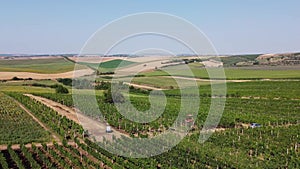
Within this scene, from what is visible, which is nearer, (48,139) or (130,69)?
(48,139)

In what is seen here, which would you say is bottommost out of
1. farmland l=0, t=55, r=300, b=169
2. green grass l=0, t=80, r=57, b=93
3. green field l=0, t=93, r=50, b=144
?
farmland l=0, t=55, r=300, b=169

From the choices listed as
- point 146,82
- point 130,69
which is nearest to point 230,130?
point 130,69

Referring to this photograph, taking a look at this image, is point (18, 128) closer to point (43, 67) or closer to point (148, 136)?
point (148, 136)

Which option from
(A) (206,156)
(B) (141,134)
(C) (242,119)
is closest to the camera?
(A) (206,156)

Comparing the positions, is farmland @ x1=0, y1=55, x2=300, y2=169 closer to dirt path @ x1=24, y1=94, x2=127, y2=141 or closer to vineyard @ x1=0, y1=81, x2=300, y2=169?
vineyard @ x1=0, y1=81, x2=300, y2=169

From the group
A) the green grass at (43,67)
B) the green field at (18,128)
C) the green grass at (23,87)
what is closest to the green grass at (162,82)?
the green grass at (23,87)

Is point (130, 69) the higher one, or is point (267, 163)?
point (130, 69)

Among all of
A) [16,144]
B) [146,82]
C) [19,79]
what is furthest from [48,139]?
[19,79]

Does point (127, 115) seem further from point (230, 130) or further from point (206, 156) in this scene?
point (206, 156)

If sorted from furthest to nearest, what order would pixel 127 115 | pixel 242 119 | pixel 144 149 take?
pixel 127 115 → pixel 242 119 → pixel 144 149

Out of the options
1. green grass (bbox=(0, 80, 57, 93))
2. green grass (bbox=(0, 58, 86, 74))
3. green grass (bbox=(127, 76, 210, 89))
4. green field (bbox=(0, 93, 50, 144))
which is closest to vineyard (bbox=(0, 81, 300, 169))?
green field (bbox=(0, 93, 50, 144))
